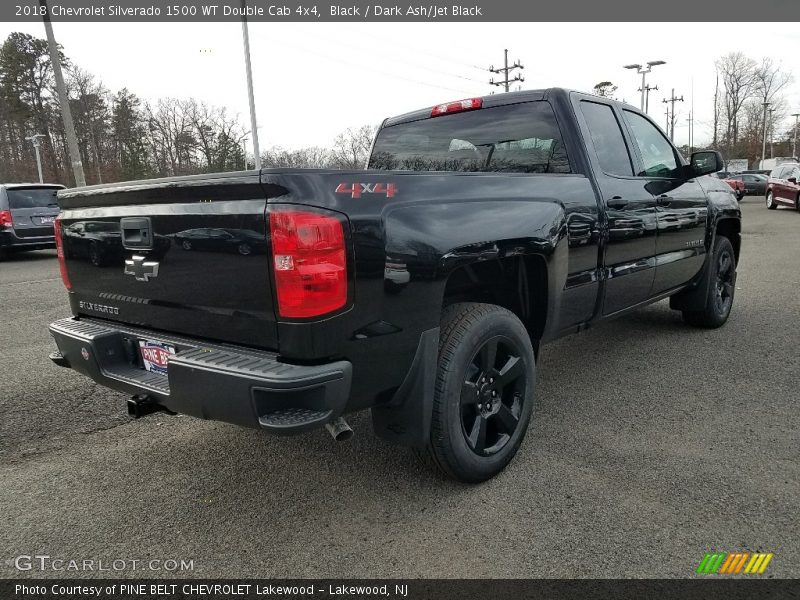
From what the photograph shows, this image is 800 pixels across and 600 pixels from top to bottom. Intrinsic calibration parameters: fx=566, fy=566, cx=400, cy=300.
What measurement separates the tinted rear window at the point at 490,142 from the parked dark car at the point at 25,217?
10274 mm

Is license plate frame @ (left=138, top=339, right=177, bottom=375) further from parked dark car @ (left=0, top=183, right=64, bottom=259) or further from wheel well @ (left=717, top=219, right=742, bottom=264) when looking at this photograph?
parked dark car @ (left=0, top=183, right=64, bottom=259)

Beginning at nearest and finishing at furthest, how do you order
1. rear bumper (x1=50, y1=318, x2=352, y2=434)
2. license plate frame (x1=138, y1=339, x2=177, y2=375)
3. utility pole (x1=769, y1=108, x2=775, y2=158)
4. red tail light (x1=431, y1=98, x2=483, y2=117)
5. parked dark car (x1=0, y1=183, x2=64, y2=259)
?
rear bumper (x1=50, y1=318, x2=352, y2=434)
license plate frame (x1=138, y1=339, x2=177, y2=375)
red tail light (x1=431, y1=98, x2=483, y2=117)
parked dark car (x1=0, y1=183, x2=64, y2=259)
utility pole (x1=769, y1=108, x2=775, y2=158)

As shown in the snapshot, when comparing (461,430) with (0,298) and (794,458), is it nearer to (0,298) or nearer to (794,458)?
(794,458)

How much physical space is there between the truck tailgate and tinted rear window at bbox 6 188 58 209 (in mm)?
10700

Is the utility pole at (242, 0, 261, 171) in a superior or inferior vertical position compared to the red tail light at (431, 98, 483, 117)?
superior

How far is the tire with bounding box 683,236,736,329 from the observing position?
5195 millimetres

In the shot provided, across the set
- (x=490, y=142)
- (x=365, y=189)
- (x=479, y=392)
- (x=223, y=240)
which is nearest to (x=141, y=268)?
(x=223, y=240)

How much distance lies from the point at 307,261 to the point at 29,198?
488 inches

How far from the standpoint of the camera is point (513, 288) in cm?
309

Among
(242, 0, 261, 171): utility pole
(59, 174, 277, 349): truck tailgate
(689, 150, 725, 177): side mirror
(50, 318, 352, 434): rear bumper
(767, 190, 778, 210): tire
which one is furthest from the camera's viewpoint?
(767, 190, 778, 210): tire

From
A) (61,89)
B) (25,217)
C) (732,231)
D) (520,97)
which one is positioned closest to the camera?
(520,97)

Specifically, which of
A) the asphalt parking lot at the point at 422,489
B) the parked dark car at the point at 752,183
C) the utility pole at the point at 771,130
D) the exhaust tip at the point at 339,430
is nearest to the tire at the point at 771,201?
the parked dark car at the point at 752,183

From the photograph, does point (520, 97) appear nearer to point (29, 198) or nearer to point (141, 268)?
point (141, 268)

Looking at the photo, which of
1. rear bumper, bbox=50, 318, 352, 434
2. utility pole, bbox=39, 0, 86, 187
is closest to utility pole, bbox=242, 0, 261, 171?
utility pole, bbox=39, 0, 86, 187
